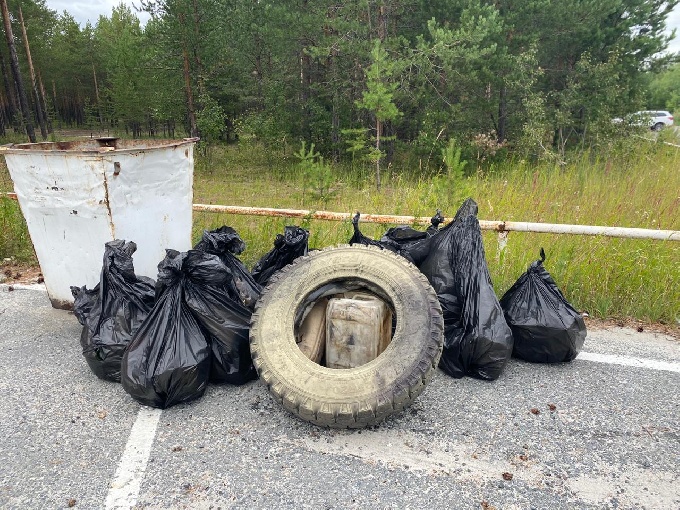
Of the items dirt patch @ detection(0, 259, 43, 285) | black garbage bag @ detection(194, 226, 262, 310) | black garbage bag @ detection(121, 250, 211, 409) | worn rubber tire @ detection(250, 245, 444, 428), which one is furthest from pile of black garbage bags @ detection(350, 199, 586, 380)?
dirt patch @ detection(0, 259, 43, 285)

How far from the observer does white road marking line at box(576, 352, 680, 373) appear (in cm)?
308

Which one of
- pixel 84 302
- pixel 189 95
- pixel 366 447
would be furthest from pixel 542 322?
pixel 189 95

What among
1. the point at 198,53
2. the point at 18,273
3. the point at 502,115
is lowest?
the point at 18,273

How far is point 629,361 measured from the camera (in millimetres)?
3152

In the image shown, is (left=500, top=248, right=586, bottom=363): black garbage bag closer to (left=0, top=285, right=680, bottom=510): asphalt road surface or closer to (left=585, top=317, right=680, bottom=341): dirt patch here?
(left=0, top=285, right=680, bottom=510): asphalt road surface

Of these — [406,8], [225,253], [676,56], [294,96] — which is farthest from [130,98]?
[225,253]

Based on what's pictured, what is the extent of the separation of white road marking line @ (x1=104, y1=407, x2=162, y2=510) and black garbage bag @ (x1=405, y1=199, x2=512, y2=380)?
5.93 feet

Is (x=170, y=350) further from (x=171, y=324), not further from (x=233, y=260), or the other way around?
(x=233, y=260)

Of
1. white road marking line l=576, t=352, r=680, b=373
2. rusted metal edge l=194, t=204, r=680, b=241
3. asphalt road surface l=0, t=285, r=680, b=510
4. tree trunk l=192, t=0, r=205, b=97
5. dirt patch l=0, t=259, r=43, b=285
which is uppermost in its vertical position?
tree trunk l=192, t=0, r=205, b=97

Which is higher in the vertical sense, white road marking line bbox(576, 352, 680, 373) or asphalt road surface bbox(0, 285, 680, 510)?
white road marking line bbox(576, 352, 680, 373)

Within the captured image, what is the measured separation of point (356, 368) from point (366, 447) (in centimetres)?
42

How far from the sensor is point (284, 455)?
2338mm

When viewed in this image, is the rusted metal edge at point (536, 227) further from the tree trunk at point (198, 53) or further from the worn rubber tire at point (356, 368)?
the tree trunk at point (198, 53)

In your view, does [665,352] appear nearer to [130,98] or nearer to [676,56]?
[676,56]
